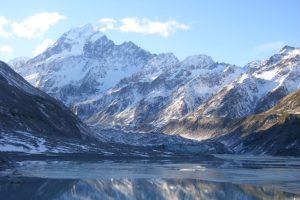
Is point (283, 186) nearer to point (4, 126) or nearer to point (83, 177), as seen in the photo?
point (83, 177)

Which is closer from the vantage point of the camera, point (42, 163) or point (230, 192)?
point (230, 192)

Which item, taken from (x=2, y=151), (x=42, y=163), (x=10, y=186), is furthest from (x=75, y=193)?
(x=2, y=151)

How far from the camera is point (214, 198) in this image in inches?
2788

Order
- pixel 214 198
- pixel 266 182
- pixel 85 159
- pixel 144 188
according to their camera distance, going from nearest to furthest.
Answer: pixel 214 198, pixel 144 188, pixel 266 182, pixel 85 159

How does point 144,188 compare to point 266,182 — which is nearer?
point 144,188

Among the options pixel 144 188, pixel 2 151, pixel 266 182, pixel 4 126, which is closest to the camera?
pixel 144 188

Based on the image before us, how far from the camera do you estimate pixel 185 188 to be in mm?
84812

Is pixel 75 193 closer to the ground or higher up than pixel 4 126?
closer to the ground

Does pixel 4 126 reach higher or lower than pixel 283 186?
higher

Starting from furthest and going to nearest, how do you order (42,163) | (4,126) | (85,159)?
(4,126) → (85,159) → (42,163)

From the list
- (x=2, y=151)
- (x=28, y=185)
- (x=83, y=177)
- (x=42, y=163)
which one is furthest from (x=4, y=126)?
(x=28, y=185)

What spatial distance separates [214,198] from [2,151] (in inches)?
3607

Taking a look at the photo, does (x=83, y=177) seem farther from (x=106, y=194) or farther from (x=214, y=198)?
(x=214, y=198)

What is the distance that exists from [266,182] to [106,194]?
3204 centimetres
